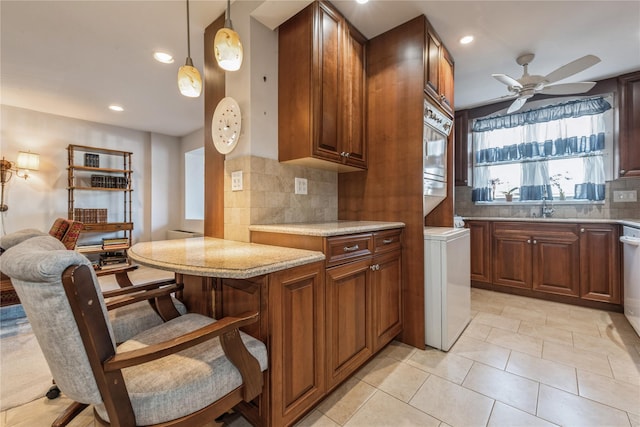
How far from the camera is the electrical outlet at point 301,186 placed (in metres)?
2.08

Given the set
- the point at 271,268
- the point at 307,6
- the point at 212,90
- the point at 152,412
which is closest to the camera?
the point at 152,412

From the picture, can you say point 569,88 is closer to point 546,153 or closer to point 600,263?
point 546,153

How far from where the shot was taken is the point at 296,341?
3.91 ft

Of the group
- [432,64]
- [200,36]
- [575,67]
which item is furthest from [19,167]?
[575,67]

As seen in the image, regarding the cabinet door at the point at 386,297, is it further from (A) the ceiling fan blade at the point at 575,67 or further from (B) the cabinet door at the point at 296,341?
(A) the ceiling fan blade at the point at 575,67

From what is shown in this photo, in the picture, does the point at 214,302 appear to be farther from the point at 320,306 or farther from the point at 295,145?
the point at 295,145

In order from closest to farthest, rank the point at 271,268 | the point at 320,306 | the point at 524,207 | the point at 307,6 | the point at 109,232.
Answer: the point at 271,268 < the point at 320,306 < the point at 307,6 < the point at 524,207 < the point at 109,232

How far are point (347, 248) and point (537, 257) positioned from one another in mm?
2758

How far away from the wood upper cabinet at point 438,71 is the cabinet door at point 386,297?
135cm

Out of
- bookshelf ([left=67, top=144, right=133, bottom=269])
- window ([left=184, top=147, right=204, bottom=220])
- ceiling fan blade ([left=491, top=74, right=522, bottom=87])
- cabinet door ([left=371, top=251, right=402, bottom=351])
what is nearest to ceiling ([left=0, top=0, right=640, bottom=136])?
ceiling fan blade ([left=491, top=74, right=522, bottom=87])

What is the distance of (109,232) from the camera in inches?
177

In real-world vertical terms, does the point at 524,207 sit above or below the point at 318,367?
above

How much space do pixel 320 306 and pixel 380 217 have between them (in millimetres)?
1094

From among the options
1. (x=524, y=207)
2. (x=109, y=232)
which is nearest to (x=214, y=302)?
(x=524, y=207)
